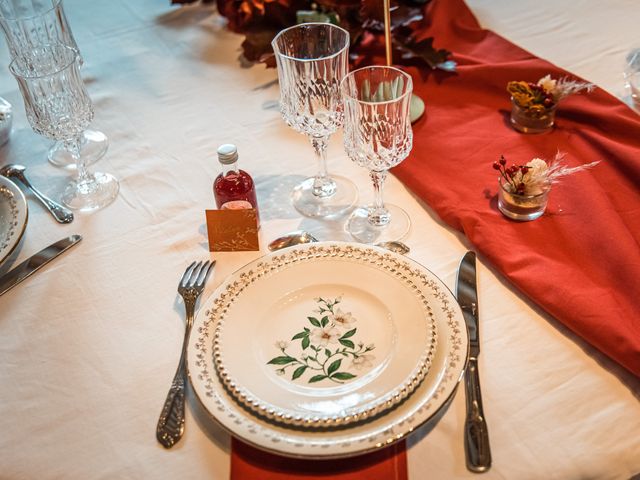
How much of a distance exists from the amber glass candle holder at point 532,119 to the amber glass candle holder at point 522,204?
20 cm

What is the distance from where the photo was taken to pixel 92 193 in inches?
46.3

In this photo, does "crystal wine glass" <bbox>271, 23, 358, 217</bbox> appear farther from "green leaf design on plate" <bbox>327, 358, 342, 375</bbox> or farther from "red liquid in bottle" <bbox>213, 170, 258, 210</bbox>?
"green leaf design on plate" <bbox>327, 358, 342, 375</bbox>

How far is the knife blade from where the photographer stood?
1009mm

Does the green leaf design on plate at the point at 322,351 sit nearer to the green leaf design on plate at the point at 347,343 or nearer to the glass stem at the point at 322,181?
the green leaf design on plate at the point at 347,343

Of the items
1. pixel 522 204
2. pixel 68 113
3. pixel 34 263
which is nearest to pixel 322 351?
pixel 522 204

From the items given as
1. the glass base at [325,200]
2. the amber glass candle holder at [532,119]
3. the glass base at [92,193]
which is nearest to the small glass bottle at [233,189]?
the glass base at [325,200]

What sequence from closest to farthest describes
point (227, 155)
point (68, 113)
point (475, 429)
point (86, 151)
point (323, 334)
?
point (475, 429) < point (323, 334) < point (227, 155) < point (68, 113) < point (86, 151)

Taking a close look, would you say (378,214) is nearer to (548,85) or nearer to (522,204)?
(522,204)

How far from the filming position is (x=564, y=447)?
2.41 ft

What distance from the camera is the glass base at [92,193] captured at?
3.78 feet

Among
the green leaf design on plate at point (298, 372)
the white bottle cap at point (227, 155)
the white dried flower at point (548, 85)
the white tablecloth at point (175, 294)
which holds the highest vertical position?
the white bottle cap at point (227, 155)

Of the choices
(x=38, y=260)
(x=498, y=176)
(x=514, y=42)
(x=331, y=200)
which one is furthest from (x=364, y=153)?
(x=514, y=42)

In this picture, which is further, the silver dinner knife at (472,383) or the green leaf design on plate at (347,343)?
the green leaf design on plate at (347,343)

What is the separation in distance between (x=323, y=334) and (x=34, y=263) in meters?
0.49
